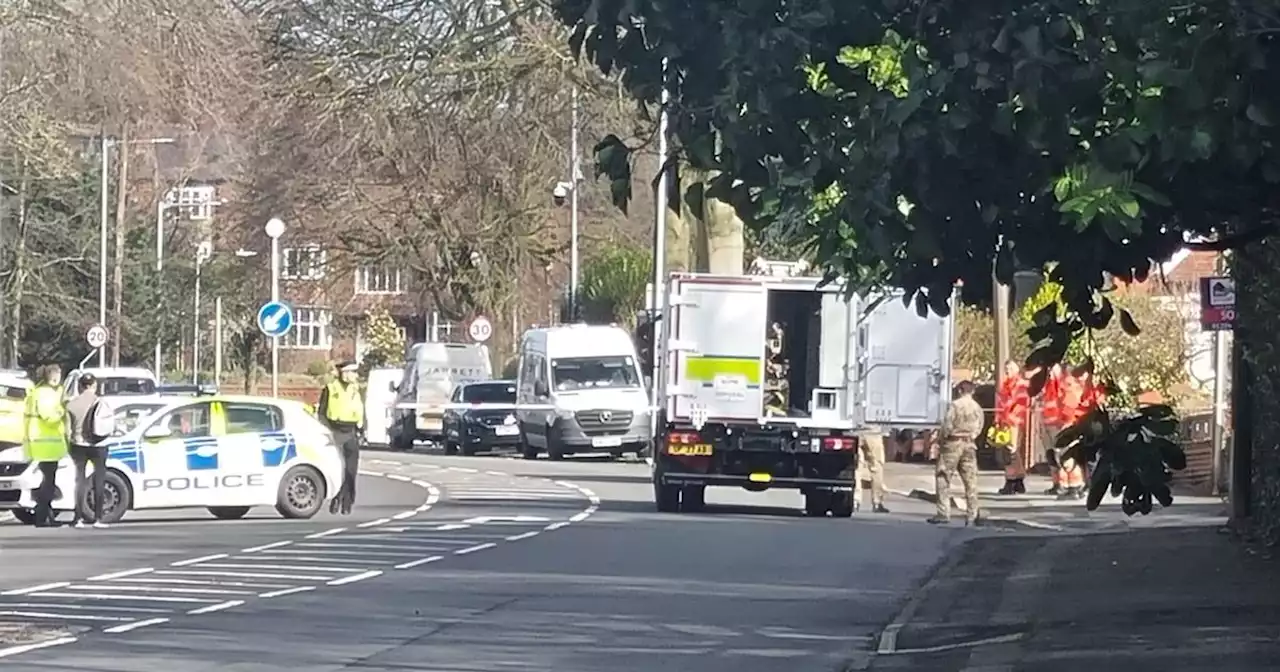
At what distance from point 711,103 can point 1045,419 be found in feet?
71.1

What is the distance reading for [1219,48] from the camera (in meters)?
8.29

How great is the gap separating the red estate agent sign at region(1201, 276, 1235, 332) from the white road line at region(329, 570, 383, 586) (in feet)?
30.4

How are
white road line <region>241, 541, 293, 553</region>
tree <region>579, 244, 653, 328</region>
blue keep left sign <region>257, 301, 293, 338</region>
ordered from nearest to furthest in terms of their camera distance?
white road line <region>241, 541, 293, 553</region> < blue keep left sign <region>257, 301, 293, 338</region> < tree <region>579, 244, 653, 328</region>

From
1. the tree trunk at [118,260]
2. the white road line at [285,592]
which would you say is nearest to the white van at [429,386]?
the tree trunk at [118,260]

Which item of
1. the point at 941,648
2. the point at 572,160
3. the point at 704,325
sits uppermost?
the point at 572,160

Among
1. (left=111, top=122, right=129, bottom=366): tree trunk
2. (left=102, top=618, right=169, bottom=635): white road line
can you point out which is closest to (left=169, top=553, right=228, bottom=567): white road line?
(left=102, top=618, right=169, bottom=635): white road line

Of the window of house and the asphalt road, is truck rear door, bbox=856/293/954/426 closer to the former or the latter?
the asphalt road

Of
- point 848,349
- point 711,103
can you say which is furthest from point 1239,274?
point 711,103

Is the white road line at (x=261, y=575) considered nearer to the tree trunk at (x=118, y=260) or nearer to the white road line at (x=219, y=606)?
the white road line at (x=219, y=606)

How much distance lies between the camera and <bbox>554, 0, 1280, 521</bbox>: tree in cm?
856

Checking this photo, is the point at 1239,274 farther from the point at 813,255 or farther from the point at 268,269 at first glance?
the point at 268,269

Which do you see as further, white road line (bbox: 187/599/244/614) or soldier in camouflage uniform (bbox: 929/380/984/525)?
soldier in camouflage uniform (bbox: 929/380/984/525)

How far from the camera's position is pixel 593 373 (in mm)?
45969

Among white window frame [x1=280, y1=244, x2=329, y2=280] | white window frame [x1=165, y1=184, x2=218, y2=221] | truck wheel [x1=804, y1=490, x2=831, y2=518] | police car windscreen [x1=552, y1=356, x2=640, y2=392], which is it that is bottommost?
truck wheel [x1=804, y1=490, x2=831, y2=518]
